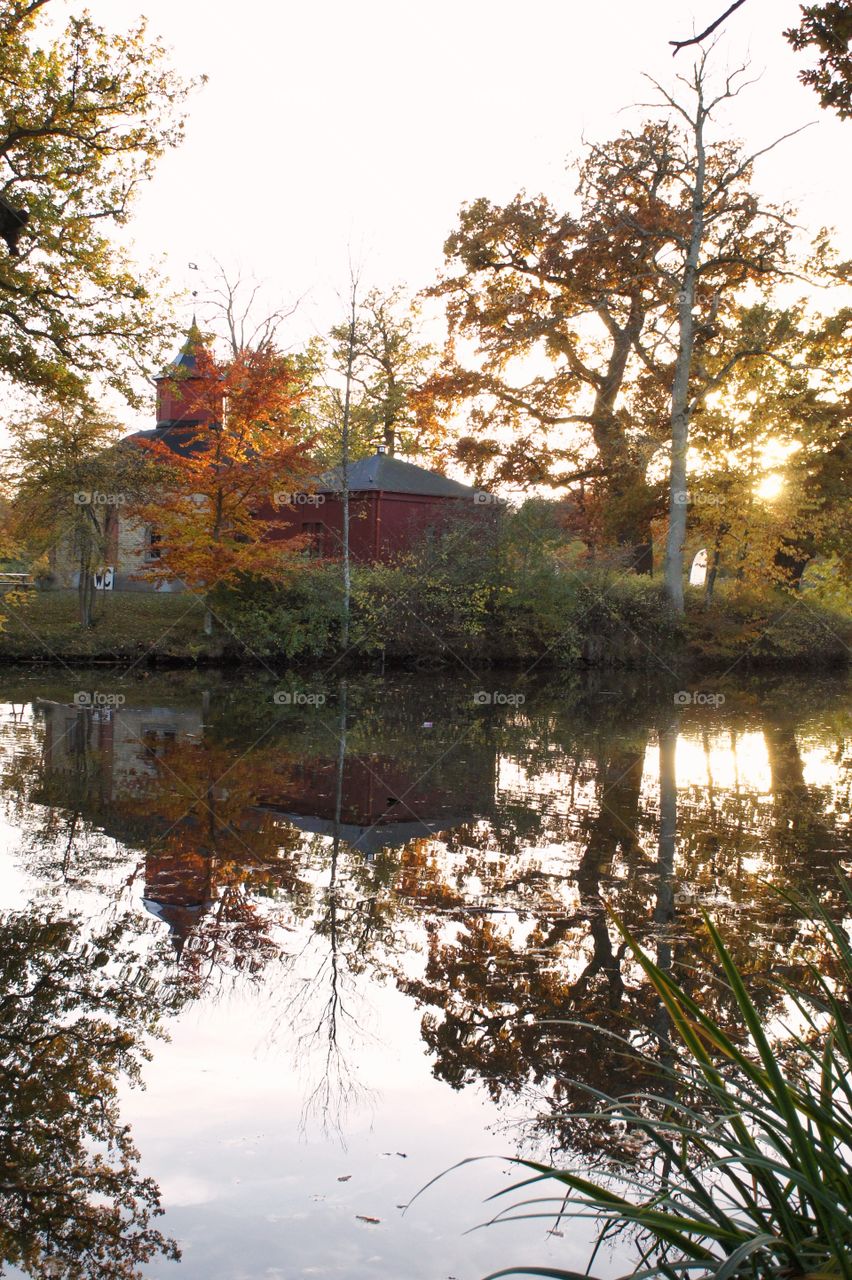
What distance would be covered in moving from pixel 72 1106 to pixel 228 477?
75.1 feet

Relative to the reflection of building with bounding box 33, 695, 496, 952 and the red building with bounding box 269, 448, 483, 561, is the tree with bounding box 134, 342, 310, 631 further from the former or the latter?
the reflection of building with bounding box 33, 695, 496, 952

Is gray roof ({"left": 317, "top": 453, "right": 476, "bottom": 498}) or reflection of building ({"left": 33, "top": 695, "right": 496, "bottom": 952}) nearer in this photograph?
reflection of building ({"left": 33, "top": 695, "right": 496, "bottom": 952})

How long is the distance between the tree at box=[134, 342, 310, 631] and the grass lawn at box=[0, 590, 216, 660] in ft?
2.65

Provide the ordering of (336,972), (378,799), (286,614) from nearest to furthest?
(336,972) → (378,799) → (286,614)

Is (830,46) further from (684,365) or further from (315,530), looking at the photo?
(315,530)

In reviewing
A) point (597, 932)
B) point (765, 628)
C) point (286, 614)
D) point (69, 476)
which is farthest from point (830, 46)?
point (765, 628)

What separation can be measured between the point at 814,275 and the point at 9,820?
28.5 meters

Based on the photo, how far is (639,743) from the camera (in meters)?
15.3

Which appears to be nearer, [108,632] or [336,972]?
[336,972]

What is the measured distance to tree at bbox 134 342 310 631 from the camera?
26.0 m

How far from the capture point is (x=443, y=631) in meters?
29.1

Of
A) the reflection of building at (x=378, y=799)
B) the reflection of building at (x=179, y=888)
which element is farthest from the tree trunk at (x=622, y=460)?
the reflection of building at (x=179, y=888)

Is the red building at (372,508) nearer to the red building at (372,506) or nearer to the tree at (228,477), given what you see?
the red building at (372,506)

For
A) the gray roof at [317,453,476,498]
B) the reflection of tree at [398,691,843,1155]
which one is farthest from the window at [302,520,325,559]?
the reflection of tree at [398,691,843,1155]
